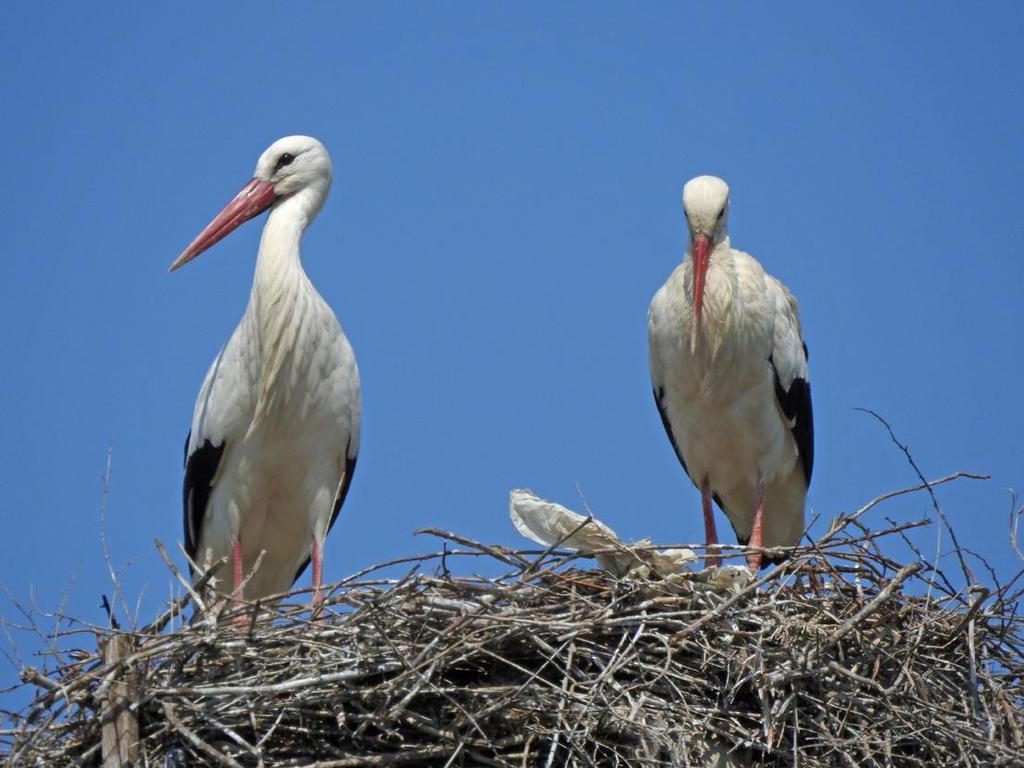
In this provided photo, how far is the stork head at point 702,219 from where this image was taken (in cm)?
708

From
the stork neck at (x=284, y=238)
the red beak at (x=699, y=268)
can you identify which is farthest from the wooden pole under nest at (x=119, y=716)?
the red beak at (x=699, y=268)

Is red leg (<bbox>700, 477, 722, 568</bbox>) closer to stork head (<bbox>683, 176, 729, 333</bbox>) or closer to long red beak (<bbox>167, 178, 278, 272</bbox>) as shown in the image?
stork head (<bbox>683, 176, 729, 333</bbox>)

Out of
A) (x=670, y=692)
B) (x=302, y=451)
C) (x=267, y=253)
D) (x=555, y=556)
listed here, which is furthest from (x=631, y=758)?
(x=267, y=253)

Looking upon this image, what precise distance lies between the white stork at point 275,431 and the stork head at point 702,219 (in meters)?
1.27

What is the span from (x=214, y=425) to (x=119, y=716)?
175 cm

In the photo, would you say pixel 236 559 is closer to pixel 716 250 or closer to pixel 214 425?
pixel 214 425

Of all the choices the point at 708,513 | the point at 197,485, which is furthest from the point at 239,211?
the point at 708,513

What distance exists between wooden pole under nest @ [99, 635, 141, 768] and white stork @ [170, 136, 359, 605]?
1494 mm

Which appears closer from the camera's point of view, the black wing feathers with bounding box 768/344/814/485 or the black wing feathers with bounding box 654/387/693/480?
the black wing feathers with bounding box 768/344/814/485

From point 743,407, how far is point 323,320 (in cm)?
160

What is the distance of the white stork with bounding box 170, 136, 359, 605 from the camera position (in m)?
6.71

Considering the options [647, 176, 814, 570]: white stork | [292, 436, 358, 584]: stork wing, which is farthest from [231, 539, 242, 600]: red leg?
[647, 176, 814, 570]: white stork

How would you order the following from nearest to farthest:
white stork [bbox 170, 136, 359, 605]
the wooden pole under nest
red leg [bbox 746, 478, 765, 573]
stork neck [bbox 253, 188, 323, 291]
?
the wooden pole under nest
white stork [bbox 170, 136, 359, 605]
stork neck [bbox 253, 188, 323, 291]
red leg [bbox 746, 478, 765, 573]

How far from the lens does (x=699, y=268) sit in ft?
23.2
